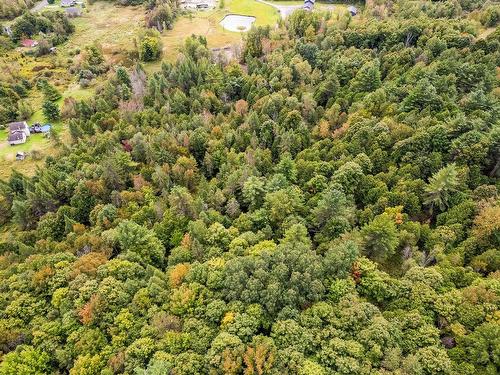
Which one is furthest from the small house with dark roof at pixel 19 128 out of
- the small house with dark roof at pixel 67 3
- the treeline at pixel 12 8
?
the small house with dark roof at pixel 67 3

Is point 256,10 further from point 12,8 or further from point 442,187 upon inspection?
point 442,187

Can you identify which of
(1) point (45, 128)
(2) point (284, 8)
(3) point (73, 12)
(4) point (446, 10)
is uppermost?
(4) point (446, 10)

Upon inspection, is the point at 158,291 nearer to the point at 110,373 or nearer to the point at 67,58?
the point at 110,373

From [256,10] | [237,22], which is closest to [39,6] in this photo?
[237,22]

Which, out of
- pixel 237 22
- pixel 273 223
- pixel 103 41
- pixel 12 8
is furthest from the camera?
pixel 12 8

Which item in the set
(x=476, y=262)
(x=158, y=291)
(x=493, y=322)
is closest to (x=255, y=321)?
(x=158, y=291)

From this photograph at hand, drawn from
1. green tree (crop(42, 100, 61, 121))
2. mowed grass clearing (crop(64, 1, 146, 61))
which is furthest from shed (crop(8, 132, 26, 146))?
mowed grass clearing (crop(64, 1, 146, 61))
